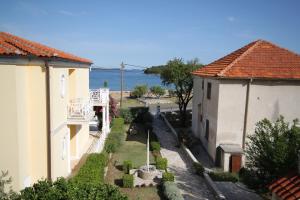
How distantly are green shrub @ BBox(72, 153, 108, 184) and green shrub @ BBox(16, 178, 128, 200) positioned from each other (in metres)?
2.37

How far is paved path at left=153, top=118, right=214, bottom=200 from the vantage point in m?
14.8

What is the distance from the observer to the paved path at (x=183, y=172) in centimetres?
1480

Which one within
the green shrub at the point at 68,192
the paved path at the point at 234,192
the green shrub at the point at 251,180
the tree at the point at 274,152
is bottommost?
the paved path at the point at 234,192

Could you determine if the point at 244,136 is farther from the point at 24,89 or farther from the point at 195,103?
Answer: the point at 24,89

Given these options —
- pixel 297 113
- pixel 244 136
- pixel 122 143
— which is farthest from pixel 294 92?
pixel 122 143

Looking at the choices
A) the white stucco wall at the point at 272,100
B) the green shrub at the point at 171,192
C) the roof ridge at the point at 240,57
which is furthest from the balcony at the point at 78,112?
the white stucco wall at the point at 272,100

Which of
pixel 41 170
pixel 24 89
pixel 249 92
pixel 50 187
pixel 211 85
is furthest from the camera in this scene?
pixel 211 85

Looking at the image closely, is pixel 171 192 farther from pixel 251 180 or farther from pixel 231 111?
pixel 231 111

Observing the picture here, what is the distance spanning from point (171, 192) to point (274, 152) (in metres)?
5.12

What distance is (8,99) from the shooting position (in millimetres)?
10555

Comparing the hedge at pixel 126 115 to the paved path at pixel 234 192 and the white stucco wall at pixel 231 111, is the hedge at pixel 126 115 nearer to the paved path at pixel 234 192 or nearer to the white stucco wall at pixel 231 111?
the white stucco wall at pixel 231 111

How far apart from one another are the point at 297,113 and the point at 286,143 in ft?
32.4

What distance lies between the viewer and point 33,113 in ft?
39.5

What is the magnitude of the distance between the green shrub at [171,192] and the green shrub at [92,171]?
3237mm
